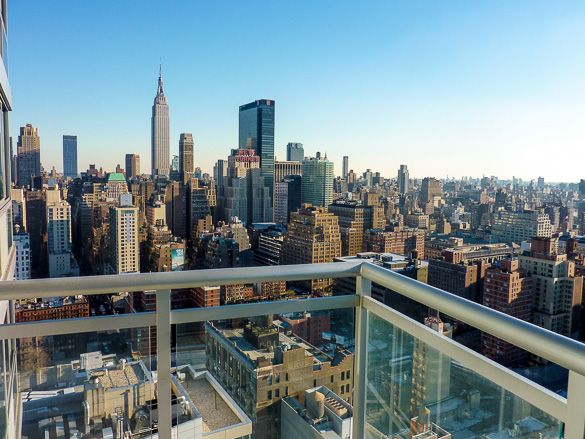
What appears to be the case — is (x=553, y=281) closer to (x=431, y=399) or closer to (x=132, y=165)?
(x=431, y=399)

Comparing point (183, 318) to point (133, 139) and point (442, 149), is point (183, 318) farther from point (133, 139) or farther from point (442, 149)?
point (133, 139)

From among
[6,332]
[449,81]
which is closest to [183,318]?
[6,332]

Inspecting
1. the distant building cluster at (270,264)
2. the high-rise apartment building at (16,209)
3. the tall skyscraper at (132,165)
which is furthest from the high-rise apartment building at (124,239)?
the tall skyscraper at (132,165)

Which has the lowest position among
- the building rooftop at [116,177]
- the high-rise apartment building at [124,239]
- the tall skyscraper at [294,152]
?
the high-rise apartment building at [124,239]

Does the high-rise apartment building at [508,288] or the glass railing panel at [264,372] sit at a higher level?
the glass railing panel at [264,372]

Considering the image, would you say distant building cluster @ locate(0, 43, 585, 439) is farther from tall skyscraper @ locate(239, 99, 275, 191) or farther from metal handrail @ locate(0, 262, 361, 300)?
tall skyscraper @ locate(239, 99, 275, 191)

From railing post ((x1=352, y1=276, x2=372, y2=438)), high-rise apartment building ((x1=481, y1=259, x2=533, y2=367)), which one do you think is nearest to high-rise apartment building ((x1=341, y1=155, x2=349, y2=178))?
high-rise apartment building ((x1=481, y1=259, x2=533, y2=367))

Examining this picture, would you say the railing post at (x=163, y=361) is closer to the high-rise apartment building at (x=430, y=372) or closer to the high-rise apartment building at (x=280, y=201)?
the high-rise apartment building at (x=430, y=372)
